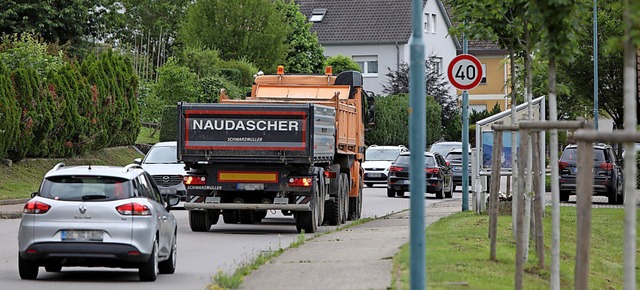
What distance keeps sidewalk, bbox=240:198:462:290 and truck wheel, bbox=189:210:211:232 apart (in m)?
3.17

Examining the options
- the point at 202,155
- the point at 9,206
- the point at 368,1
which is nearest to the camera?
the point at 202,155

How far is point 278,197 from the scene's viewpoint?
2247cm

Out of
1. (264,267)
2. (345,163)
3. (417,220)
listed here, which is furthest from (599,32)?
(417,220)

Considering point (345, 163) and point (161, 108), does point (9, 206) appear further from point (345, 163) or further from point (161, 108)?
point (161, 108)

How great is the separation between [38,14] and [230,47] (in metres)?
11.4

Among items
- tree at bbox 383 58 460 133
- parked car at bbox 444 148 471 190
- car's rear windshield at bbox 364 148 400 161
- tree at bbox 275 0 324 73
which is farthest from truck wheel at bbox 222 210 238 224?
tree at bbox 275 0 324 73

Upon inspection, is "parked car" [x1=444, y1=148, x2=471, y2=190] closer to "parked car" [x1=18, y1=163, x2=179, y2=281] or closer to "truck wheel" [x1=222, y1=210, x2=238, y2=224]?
"truck wheel" [x1=222, y1=210, x2=238, y2=224]

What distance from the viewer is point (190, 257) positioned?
18.4 meters

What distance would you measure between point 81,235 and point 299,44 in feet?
195

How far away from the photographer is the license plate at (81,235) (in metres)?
14.4

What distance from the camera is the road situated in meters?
14.6

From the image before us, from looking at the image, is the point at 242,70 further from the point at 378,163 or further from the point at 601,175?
the point at 601,175

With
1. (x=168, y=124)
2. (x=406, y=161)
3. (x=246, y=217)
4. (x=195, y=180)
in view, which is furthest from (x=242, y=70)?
(x=195, y=180)

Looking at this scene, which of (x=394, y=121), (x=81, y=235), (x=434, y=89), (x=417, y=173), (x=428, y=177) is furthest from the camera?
(x=434, y=89)
